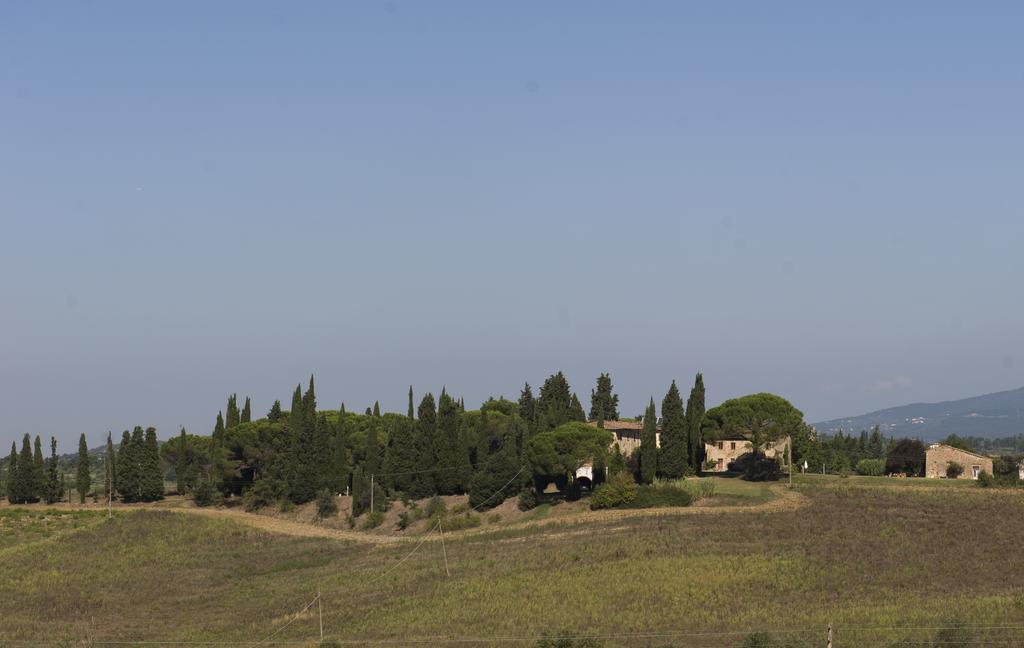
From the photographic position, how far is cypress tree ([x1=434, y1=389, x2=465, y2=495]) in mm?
111250

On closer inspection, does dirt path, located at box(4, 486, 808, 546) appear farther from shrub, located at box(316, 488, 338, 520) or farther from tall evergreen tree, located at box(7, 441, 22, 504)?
tall evergreen tree, located at box(7, 441, 22, 504)

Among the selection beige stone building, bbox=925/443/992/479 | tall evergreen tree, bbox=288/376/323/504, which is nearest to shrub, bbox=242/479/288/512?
tall evergreen tree, bbox=288/376/323/504

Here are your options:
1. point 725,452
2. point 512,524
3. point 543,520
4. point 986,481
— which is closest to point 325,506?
point 512,524

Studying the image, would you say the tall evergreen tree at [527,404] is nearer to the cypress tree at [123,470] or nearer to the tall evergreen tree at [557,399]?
the tall evergreen tree at [557,399]

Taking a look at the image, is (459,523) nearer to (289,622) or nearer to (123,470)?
(289,622)

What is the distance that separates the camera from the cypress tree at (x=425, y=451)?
111m

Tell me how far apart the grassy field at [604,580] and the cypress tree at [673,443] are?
270 inches

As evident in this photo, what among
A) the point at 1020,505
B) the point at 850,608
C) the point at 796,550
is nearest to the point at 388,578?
the point at 796,550

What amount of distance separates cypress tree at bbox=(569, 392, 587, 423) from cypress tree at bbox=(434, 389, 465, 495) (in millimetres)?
17720

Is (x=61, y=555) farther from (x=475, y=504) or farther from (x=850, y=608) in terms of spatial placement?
(x=850, y=608)

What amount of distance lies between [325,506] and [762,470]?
1657 inches

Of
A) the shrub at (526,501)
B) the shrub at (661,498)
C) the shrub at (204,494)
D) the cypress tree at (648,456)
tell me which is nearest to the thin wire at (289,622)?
the shrub at (661,498)

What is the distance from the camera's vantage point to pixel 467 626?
57.5m

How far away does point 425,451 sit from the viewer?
11256cm
